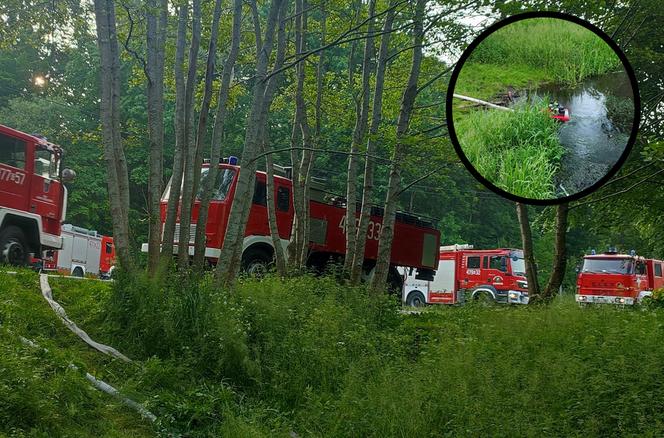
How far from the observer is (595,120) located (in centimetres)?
140

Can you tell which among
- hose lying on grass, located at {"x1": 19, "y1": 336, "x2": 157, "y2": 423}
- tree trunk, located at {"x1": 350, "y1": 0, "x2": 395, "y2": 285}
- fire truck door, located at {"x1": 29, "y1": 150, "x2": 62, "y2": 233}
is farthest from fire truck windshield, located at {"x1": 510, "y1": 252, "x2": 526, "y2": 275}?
hose lying on grass, located at {"x1": 19, "y1": 336, "x2": 157, "y2": 423}

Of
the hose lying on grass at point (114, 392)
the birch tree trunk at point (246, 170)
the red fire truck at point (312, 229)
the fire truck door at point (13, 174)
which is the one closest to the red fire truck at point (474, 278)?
the red fire truck at point (312, 229)

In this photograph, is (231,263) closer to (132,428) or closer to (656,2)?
(132,428)

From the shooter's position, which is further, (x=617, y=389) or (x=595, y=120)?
(x=617, y=389)

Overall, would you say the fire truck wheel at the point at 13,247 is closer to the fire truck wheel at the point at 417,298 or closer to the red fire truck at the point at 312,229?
the red fire truck at the point at 312,229

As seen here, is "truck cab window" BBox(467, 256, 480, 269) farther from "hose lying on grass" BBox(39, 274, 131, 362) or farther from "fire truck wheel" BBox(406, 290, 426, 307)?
"hose lying on grass" BBox(39, 274, 131, 362)

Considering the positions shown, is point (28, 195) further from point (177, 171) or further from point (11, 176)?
point (177, 171)

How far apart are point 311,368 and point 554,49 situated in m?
7.30

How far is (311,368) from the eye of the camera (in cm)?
842

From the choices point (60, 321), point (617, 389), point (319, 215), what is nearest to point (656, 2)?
point (617, 389)

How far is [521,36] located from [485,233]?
47.0 m

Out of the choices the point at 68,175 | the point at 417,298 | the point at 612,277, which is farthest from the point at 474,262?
the point at 68,175

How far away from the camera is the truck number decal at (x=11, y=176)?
1495 cm

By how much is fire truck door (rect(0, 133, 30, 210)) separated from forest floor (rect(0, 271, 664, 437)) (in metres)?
4.73
